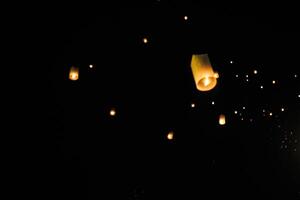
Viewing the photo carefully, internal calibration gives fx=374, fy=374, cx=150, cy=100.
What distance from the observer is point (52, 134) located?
364 cm

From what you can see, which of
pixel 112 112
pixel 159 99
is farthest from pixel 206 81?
pixel 159 99

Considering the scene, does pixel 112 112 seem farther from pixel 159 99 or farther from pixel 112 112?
pixel 159 99

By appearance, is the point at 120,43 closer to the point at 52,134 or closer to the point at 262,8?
the point at 52,134

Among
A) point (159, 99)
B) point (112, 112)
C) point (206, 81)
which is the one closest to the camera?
point (206, 81)

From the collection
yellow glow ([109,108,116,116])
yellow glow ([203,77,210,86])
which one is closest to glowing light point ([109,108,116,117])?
yellow glow ([109,108,116,116])

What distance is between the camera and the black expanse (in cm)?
361

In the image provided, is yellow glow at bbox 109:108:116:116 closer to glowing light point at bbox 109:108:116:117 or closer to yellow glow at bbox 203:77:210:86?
glowing light point at bbox 109:108:116:117

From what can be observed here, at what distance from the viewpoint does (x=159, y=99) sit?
424 centimetres

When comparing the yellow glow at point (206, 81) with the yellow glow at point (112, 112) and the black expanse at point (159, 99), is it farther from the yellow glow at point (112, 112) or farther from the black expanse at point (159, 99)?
the yellow glow at point (112, 112)

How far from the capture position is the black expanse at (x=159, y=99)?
361 centimetres

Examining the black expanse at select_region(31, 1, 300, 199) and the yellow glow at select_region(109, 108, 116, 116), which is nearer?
the black expanse at select_region(31, 1, 300, 199)

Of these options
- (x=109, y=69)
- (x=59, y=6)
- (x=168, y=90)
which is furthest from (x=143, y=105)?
(x=59, y=6)

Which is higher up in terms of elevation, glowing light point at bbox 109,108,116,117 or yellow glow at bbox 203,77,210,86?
glowing light point at bbox 109,108,116,117

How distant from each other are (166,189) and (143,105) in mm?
1129
